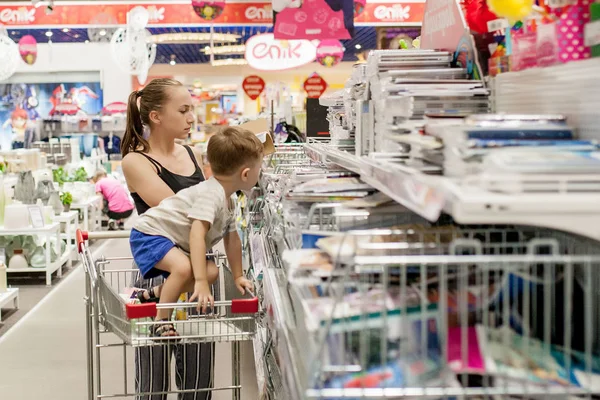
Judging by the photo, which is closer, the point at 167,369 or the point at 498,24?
the point at 498,24

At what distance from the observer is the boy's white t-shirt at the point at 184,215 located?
118 inches

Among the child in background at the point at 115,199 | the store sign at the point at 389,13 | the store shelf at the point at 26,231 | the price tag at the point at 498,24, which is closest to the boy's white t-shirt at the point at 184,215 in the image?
the price tag at the point at 498,24

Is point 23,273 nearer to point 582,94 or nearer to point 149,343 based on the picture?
point 149,343

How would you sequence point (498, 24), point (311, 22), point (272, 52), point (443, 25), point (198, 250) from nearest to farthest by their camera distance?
point (498, 24) < point (443, 25) < point (198, 250) < point (311, 22) < point (272, 52)

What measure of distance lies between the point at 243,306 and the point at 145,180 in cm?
94

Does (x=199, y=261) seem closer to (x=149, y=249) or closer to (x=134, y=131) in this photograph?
(x=149, y=249)

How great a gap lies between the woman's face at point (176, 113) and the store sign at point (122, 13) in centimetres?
1095

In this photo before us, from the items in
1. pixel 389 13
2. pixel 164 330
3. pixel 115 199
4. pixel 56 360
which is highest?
pixel 389 13

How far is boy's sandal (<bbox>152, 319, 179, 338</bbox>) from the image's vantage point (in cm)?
279

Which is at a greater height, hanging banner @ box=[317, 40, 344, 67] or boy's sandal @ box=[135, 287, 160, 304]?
hanging banner @ box=[317, 40, 344, 67]

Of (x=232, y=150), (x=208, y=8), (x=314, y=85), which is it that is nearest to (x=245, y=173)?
(x=232, y=150)

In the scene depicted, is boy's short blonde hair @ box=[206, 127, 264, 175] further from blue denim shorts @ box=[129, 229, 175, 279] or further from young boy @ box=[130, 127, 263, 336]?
blue denim shorts @ box=[129, 229, 175, 279]

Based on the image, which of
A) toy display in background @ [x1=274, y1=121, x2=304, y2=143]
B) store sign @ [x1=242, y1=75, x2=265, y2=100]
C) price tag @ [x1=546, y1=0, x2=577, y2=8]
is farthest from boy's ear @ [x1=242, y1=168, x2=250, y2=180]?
store sign @ [x1=242, y1=75, x2=265, y2=100]

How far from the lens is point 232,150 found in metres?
2.92
